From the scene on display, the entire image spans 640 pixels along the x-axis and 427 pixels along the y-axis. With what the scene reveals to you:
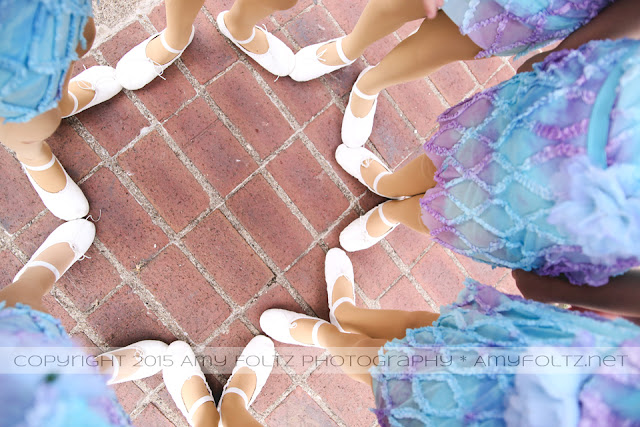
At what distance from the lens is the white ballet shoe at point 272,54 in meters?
1.57

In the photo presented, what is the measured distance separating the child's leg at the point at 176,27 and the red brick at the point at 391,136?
84 centimetres

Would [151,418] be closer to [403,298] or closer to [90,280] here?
[90,280]

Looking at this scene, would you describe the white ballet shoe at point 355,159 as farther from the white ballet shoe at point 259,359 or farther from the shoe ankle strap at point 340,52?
the white ballet shoe at point 259,359

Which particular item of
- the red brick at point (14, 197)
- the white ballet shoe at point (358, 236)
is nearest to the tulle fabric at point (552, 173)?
the white ballet shoe at point (358, 236)

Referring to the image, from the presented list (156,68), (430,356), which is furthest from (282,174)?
(430,356)

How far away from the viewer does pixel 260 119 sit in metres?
1.65

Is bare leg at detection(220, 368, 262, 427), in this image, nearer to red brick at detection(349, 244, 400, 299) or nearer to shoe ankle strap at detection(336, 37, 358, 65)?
red brick at detection(349, 244, 400, 299)

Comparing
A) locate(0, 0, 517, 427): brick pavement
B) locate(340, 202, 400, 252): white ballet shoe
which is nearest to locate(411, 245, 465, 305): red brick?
locate(0, 0, 517, 427): brick pavement

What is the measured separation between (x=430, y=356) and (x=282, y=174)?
1040 millimetres

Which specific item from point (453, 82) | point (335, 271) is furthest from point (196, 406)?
point (453, 82)

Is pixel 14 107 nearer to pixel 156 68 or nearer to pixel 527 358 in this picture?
pixel 156 68

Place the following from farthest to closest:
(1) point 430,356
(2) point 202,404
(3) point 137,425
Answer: (3) point 137,425 < (2) point 202,404 < (1) point 430,356

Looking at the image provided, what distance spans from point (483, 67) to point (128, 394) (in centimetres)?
211

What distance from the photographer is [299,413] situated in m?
1.62
